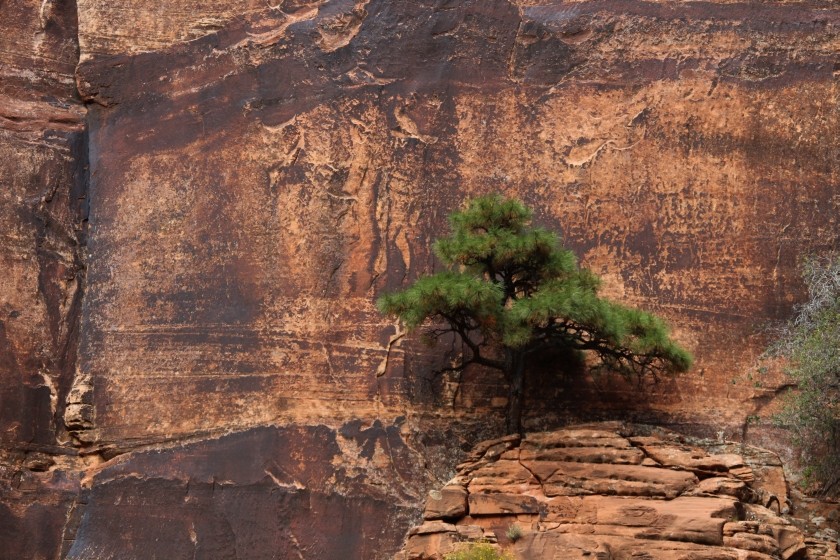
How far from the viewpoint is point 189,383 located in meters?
16.2

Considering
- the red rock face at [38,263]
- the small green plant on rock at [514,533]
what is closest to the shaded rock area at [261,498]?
the red rock face at [38,263]

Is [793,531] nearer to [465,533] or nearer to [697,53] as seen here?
[465,533]

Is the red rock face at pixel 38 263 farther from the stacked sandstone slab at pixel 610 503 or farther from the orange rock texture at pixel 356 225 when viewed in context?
the stacked sandstone slab at pixel 610 503

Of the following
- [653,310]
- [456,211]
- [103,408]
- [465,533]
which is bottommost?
[465,533]

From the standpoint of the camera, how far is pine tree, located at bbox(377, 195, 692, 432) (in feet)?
47.4

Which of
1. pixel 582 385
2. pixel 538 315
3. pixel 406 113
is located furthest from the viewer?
pixel 406 113

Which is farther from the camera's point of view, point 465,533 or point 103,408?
point 103,408

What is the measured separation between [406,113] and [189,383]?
156 inches

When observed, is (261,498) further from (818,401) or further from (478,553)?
(818,401)

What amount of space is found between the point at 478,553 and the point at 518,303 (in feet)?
8.25

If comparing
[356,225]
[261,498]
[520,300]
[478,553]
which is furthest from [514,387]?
[261,498]

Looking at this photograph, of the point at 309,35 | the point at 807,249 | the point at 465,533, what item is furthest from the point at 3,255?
the point at 807,249

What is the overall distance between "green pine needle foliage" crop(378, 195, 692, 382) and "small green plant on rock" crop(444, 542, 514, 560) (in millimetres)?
2036

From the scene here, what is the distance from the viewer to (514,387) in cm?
1528
